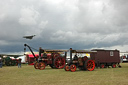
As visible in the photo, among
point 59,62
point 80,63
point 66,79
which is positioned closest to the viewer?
point 66,79

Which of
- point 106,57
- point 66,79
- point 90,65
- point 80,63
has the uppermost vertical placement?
point 106,57

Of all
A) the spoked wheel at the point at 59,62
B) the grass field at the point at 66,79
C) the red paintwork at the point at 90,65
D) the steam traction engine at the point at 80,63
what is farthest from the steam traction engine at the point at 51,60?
the grass field at the point at 66,79

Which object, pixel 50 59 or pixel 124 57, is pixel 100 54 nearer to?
pixel 50 59

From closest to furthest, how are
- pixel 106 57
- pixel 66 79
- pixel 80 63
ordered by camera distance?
pixel 66 79 → pixel 80 63 → pixel 106 57

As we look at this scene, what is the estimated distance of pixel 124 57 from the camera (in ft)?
161

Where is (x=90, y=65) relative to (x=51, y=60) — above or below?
below

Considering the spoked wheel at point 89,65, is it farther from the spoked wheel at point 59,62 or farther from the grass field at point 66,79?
the spoked wheel at point 59,62

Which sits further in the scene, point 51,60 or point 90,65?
point 51,60

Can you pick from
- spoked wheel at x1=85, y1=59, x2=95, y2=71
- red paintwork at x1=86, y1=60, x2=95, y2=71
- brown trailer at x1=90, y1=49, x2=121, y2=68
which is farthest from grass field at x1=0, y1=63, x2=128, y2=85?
brown trailer at x1=90, y1=49, x2=121, y2=68

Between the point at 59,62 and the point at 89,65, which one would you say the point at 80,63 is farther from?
the point at 59,62

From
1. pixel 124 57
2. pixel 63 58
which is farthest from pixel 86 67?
pixel 124 57

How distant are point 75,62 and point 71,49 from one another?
131 cm

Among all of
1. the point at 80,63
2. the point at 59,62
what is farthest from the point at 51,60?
the point at 80,63

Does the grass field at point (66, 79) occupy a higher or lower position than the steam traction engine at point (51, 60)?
lower
